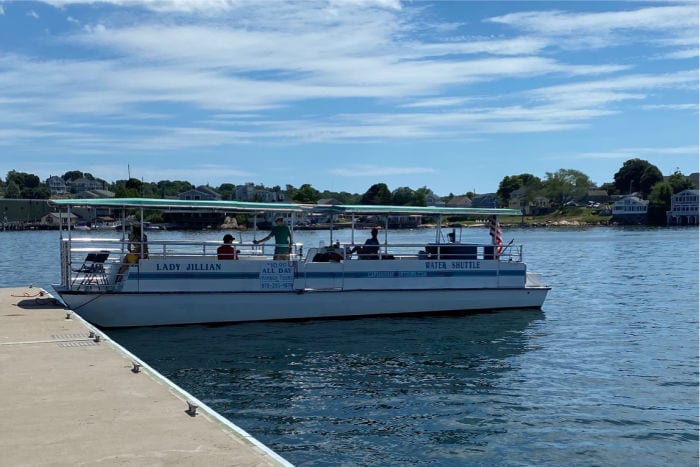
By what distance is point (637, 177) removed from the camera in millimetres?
184875

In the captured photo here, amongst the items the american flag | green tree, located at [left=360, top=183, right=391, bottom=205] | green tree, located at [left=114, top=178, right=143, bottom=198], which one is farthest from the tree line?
the american flag

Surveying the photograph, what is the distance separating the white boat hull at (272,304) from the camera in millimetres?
18125

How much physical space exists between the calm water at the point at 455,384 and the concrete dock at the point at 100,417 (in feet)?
6.30

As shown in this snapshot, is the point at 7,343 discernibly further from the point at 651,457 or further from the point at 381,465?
the point at 651,457

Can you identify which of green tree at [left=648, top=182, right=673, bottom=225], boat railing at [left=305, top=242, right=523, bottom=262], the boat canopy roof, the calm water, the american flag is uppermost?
green tree at [left=648, top=182, right=673, bottom=225]

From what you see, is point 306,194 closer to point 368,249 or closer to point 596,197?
point 596,197

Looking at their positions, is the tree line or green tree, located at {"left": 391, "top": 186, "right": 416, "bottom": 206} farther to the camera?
green tree, located at {"left": 391, "top": 186, "right": 416, "bottom": 206}

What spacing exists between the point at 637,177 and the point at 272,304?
18219 cm

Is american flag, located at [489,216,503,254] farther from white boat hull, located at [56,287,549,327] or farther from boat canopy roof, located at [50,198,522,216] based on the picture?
white boat hull, located at [56,287,549,327]

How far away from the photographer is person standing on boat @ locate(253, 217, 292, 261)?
64.9 feet

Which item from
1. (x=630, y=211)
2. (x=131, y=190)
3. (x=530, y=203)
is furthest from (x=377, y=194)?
(x=131, y=190)

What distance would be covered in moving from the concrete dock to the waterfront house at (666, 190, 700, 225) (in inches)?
6251

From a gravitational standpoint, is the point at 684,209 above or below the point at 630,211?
above

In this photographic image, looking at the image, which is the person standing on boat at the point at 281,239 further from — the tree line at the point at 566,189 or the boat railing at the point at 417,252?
the tree line at the point at 566,189
